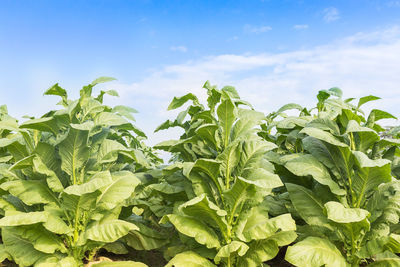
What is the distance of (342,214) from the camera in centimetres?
333

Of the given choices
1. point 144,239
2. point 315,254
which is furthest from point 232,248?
point 144,239

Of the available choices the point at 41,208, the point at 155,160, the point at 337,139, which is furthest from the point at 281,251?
the point at 155,160

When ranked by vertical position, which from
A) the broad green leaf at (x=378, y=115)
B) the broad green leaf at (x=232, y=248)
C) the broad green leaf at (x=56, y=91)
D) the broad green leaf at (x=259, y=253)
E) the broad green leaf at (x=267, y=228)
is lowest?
the broad green leaf at (x=259, y=253)

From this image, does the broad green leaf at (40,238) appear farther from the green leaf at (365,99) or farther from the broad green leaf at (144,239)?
the green leaf at (365,99)

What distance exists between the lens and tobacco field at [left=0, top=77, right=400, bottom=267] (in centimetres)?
360

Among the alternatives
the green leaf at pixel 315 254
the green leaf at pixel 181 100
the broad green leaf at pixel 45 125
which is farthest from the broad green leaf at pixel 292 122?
the broad green leaf at pixel 45 125

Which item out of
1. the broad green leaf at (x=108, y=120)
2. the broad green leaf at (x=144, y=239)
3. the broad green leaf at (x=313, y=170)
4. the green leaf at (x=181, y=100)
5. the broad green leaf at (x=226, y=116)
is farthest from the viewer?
the broad green leaf at (x=144, y=239)

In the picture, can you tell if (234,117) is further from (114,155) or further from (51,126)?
(51,126)

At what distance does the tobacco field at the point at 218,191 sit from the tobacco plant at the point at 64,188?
0.01 metres

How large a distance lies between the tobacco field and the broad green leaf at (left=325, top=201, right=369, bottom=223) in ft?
0.06

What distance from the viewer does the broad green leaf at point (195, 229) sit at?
3.64m

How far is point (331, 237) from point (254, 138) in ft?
4.66

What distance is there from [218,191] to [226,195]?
251 millimetres

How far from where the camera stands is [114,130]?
452 centimetres
